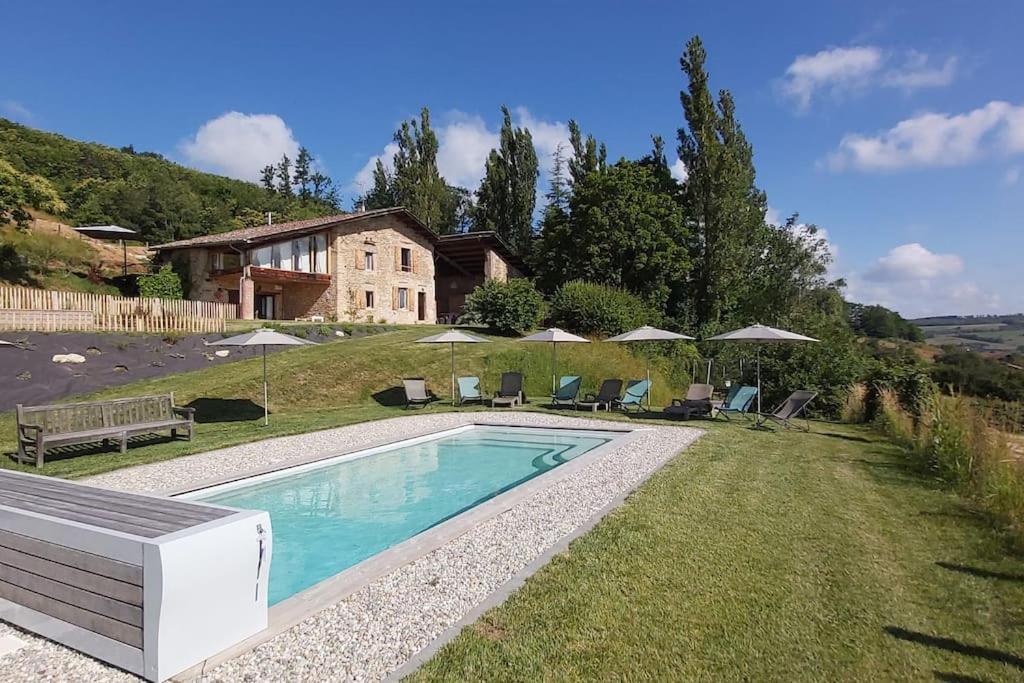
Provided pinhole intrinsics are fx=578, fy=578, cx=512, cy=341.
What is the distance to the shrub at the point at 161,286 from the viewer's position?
26984 mm

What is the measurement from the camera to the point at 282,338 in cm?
1227

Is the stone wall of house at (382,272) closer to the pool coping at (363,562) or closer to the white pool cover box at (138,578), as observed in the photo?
the pool coping at (363,562)

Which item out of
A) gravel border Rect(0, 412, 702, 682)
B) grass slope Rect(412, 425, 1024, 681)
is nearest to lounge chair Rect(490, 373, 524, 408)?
gravel border Rect(0, 412, 702, 682)

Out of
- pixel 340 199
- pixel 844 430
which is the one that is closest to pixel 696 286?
pixel 844 430

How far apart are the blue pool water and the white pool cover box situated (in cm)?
138

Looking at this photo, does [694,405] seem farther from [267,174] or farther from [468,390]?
[267,174]

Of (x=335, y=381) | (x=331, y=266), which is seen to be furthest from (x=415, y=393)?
(x=331, y=266)

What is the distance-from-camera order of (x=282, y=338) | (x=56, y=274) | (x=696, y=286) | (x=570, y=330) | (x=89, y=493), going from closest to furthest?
(x=89, y=493)
(x=282, y=338)
(x=570, y=330)
(x=56, y=274)
(x=696, y=286)

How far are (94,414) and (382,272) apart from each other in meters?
23.3

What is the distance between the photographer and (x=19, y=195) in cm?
2748

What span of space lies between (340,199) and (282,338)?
64.6 metres

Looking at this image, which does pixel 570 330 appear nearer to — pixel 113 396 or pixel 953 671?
pixel 113 396

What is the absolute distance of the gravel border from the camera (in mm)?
3008

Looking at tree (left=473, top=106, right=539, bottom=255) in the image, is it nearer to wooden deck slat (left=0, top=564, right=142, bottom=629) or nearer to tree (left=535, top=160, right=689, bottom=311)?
tree (left=535, top=160, right=689, bottom=311)
